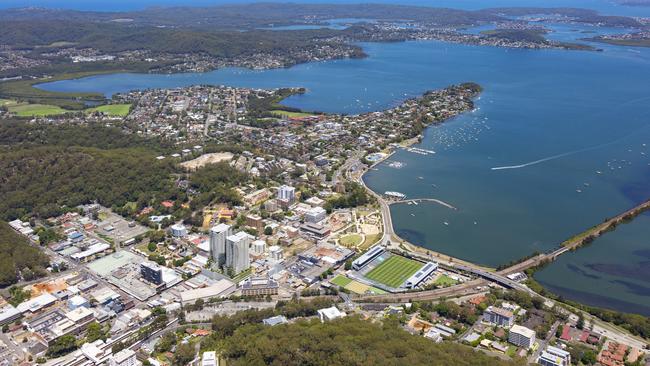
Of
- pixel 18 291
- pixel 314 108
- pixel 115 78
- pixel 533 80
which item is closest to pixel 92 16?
pixel 115 78

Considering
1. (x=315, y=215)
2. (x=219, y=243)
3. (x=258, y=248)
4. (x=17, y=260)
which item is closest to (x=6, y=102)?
(x=17, y=260)

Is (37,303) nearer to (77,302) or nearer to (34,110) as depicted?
(77,302)

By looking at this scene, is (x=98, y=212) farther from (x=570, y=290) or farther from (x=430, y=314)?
(x=570, y=290)

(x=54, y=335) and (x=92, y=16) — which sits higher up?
(x=92, y=16)

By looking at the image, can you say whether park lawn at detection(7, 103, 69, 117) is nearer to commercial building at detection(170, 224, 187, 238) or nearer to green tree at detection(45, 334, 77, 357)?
commercial building at detection(170, 224, 187, 238)

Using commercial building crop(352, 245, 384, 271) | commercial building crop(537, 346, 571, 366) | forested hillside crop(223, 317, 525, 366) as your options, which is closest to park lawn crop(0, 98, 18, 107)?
commercial building crop(352, 245, 384, 271)
